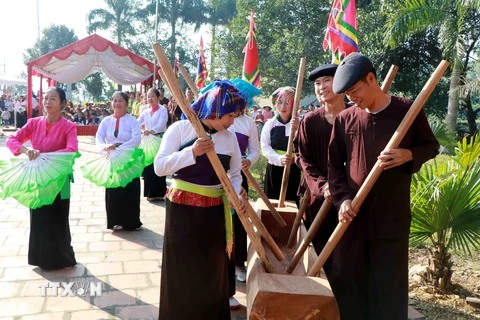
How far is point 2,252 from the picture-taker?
4.16 meters

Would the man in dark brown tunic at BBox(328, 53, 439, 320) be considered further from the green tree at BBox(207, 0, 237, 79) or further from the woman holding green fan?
the green tree at BBox(207, 0, 237, 79)

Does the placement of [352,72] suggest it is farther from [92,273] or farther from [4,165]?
[4,165]

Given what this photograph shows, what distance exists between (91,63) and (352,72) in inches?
520

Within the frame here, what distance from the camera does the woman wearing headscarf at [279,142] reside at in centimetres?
411

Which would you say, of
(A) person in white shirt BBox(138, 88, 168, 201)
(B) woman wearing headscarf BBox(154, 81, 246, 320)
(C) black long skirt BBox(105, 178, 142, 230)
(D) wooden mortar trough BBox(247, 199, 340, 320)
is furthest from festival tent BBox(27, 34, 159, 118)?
(D) wooden mortar trough BBox(247, 199, 340, 320)

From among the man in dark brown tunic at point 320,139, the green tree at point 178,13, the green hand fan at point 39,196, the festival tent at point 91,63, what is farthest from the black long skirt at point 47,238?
the green tree at point 178,13

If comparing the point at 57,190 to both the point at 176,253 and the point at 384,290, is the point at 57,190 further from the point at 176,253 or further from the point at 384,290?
the point at 384,290

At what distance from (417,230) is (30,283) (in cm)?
342

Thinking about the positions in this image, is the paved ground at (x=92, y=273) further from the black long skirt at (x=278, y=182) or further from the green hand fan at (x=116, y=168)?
the black long skirt at (x=278, y=182)

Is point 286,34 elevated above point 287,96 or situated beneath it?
elevated above

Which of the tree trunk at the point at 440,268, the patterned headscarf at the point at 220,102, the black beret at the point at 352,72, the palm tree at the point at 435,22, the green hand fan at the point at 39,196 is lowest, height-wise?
the tree trunk at the point at 440,268

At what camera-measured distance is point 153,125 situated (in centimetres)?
657

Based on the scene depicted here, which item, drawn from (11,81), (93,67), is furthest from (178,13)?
(93,67)

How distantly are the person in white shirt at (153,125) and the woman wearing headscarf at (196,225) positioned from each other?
158 inches
